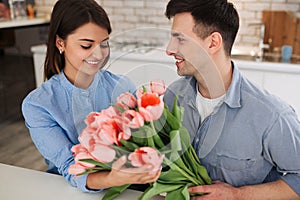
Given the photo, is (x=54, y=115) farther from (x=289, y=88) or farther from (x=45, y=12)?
(x=45, y=12)

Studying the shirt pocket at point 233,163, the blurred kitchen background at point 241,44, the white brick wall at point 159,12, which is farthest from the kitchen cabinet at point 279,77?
the shirt pocket at point 233,163

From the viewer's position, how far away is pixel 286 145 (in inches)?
42.9

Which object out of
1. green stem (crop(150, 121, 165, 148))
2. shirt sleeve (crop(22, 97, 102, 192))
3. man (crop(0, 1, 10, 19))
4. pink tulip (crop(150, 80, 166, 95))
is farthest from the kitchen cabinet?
man (crop(0, 1, 10, 19))

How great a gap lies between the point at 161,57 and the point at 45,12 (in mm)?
3758

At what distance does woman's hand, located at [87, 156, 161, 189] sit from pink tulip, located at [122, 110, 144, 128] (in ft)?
0.27

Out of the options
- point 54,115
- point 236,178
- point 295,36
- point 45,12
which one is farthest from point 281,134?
point 45,12

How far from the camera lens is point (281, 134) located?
43.1 inches

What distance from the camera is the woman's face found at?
1.08 metres

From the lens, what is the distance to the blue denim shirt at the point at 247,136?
1.06 meters

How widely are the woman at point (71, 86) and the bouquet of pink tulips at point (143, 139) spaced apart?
11 cm

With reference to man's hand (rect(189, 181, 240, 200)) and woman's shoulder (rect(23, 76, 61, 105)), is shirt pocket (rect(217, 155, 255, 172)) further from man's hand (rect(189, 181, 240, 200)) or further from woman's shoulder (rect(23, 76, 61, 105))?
woman's shoulder (rect(23, 76, 61, 105))

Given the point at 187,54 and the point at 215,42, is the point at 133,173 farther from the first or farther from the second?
the point at 215,42

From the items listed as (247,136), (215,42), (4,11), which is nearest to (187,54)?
(215,42)

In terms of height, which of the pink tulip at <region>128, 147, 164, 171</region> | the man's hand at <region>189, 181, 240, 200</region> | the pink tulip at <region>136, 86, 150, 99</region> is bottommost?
the man's hand at <region>189, 181, 240, 200</region>
